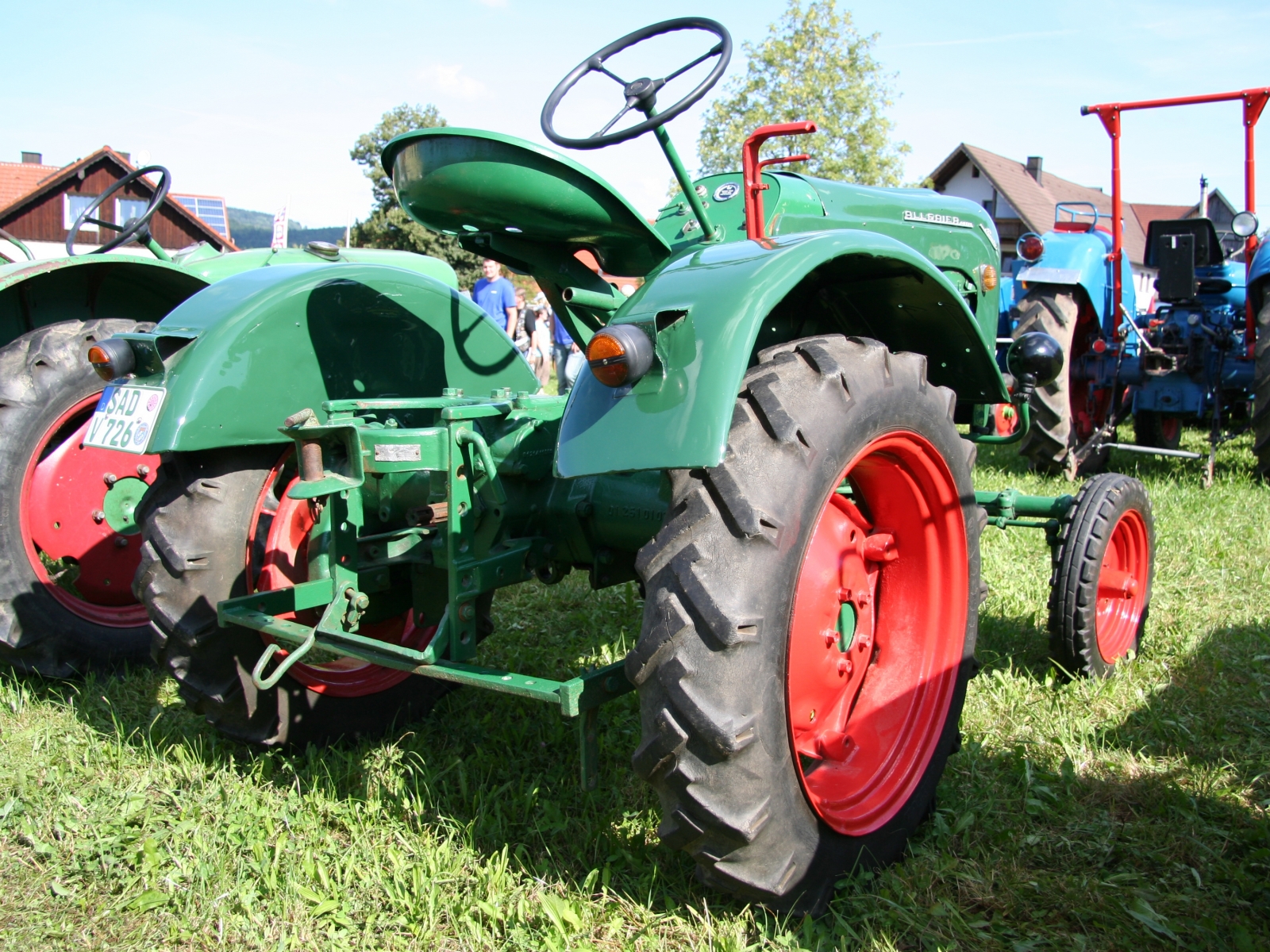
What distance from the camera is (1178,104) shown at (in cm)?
563

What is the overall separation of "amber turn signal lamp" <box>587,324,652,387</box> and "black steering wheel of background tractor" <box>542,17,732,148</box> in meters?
0.68

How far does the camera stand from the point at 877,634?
236 cm

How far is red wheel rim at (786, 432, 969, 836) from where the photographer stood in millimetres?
2053

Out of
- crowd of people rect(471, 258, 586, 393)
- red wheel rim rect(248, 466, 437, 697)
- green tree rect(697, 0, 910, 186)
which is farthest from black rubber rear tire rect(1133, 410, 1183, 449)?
green tree rect(697, 0, 910, 186)

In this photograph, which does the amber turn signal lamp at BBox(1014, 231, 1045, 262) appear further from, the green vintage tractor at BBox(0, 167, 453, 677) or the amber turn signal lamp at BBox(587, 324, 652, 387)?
the amber turn signal lamp at BBox(587, 324, 652, 387)

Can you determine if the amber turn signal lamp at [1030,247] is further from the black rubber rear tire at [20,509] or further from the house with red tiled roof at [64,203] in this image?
the house with red tiled roof at [64,203]

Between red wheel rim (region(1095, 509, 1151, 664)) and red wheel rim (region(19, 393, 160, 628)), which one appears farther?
red wheel rim (region(19, 393, 160, 628))

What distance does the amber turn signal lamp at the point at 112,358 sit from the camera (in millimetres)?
2271

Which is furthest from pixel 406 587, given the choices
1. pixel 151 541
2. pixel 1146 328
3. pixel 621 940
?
pixel 1146 328

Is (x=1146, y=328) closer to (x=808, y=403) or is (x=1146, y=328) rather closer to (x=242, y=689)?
(x=808, y=403)

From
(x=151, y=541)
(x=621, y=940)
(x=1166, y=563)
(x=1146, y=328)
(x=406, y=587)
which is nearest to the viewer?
(x=621, y=940)

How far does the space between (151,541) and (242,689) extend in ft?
1.40

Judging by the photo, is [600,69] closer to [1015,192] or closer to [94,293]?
[94,293]

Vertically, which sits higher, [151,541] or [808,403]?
[808,403]
